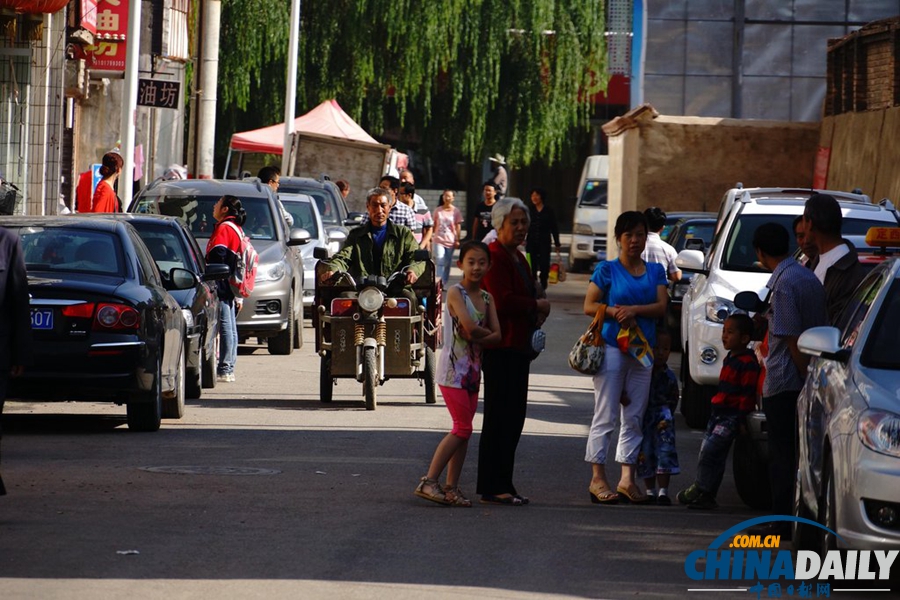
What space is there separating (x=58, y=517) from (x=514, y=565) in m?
2.53

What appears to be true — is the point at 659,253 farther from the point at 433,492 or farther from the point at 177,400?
the point at 433,492

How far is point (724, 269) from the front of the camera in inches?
583

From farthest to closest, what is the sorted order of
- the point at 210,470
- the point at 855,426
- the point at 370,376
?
the point at 370,376 → the point at 210,470 → the point at 855,426

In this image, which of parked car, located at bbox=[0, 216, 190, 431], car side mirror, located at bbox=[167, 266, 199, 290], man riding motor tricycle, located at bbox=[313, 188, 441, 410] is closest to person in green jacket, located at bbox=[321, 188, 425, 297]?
man riding motor tricycle, located at bbox=[313, 188, 441, 410]

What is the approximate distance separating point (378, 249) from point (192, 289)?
1.67 metres

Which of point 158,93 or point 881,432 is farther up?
point 158,93

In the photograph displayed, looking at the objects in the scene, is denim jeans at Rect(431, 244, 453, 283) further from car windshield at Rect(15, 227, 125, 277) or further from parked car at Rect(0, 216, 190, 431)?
car windshield at Rect(15, 227, 125, 277)

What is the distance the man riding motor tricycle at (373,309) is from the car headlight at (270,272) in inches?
163

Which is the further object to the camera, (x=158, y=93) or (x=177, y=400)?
(x=158, y=93)

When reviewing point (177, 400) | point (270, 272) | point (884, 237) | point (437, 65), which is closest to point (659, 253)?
point (177, 400)

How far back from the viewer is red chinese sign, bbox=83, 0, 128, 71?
98.5ft

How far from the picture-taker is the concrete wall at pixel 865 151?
25469mm

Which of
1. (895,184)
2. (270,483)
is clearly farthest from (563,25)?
(270,483)

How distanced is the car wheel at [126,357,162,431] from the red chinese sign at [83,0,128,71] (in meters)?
17.7
